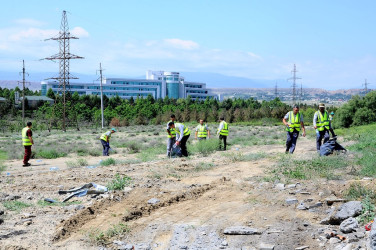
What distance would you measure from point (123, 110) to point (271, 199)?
6602 cm

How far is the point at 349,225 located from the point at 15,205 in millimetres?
6464

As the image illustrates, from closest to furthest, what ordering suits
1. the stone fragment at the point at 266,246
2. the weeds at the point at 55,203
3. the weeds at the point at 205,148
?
the stone fragment at the point at 266,246
the weeds at the point at 55,203
the weeds at the point at 205,148

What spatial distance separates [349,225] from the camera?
6.77 m

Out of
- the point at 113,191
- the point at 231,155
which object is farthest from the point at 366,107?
the point at 113,191

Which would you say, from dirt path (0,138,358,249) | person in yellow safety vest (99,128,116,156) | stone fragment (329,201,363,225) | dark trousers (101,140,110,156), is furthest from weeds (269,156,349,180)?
dark trousers (101,140,110,156)

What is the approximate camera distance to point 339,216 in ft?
23.6

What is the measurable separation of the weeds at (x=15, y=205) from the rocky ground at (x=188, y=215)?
8 cm

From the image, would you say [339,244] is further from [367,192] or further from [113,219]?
[113,219]

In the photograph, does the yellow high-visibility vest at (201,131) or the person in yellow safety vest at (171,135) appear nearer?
the person in yellow safety vest at (171,135)

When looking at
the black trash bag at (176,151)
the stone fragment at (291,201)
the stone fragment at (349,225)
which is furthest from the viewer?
the black trash bag at (176,151)

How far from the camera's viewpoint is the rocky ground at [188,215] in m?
6.93

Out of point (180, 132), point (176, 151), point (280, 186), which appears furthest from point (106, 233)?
point (176, 151)

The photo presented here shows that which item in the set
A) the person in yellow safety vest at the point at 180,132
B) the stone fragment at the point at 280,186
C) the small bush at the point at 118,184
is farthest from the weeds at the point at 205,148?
the stone fragment at the point at 280,186

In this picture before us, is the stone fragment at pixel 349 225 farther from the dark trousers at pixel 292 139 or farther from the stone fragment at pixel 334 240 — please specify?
the dark trousers at pixel 292 139
